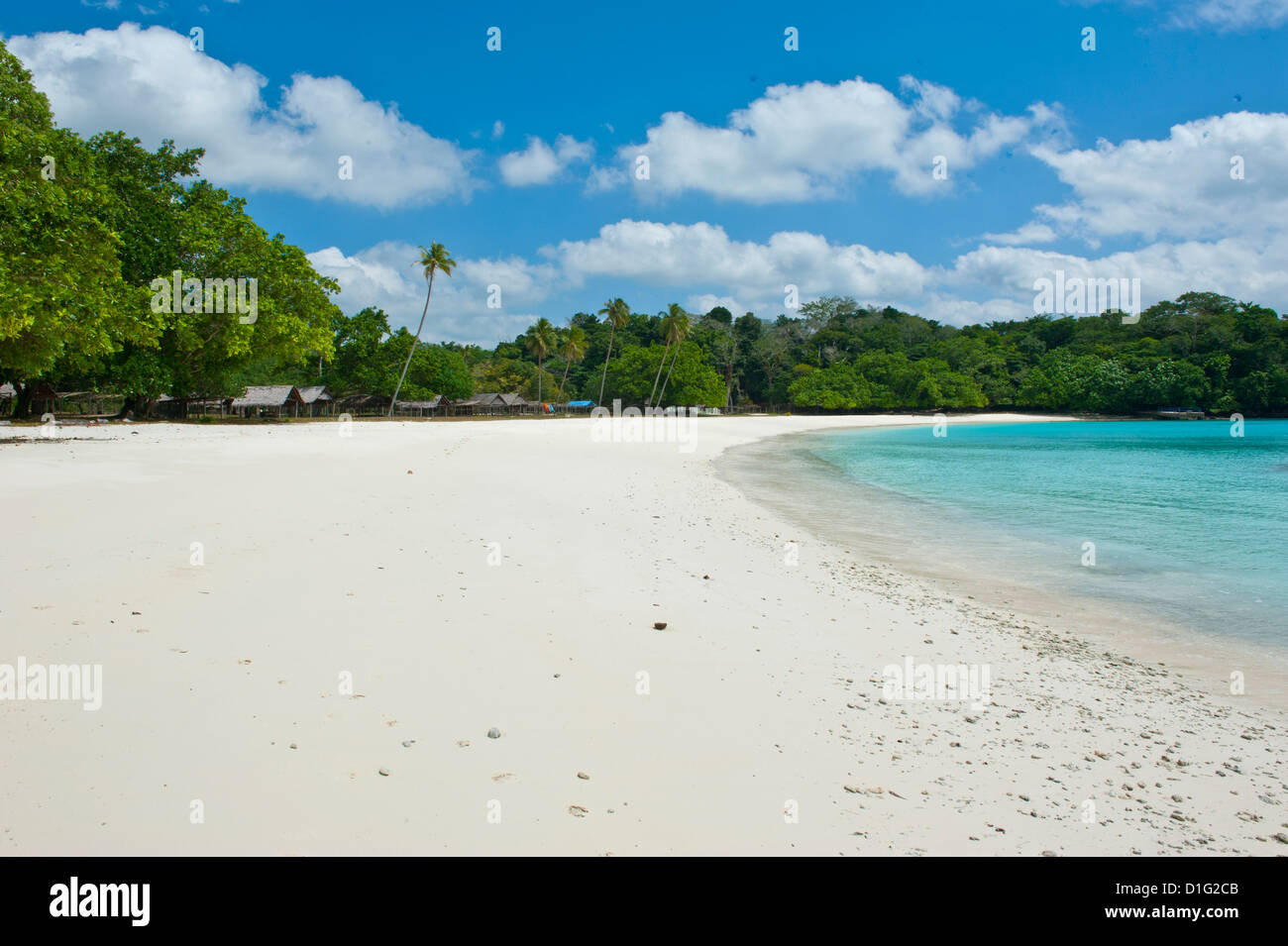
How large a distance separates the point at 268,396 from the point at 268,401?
23.2 inches

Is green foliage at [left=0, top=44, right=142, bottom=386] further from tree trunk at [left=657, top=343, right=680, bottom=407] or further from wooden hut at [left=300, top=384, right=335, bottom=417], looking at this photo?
tree trunk at [left=657, top=343, right=680, bottom=407]

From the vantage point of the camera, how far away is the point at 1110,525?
46.0 feet

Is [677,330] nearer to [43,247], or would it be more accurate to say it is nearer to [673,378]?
[673,378]

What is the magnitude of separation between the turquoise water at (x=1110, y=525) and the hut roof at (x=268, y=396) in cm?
4495

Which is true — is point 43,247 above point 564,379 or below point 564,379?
below

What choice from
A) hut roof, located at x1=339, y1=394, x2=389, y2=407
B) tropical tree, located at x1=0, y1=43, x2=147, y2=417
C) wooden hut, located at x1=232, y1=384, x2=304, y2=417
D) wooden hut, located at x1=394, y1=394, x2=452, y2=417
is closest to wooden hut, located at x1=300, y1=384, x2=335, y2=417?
hut roof, located at x1=339, y1=394, x2=389, y2=407

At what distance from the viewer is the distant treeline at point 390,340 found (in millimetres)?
19281

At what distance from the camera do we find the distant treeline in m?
19.3

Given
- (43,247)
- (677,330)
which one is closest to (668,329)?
(677,330)

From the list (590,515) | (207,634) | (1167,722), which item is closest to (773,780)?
(1167,722)

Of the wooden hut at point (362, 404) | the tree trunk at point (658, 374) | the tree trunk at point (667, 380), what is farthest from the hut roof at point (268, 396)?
the tree trunk at point (667, 380)

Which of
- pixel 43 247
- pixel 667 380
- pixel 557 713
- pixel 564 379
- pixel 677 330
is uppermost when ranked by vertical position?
pixel 677 330

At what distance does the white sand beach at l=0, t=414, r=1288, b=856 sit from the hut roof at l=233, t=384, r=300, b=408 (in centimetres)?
5266

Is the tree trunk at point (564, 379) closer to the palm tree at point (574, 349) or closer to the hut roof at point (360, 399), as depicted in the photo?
the palm tree at point (574, 349)
